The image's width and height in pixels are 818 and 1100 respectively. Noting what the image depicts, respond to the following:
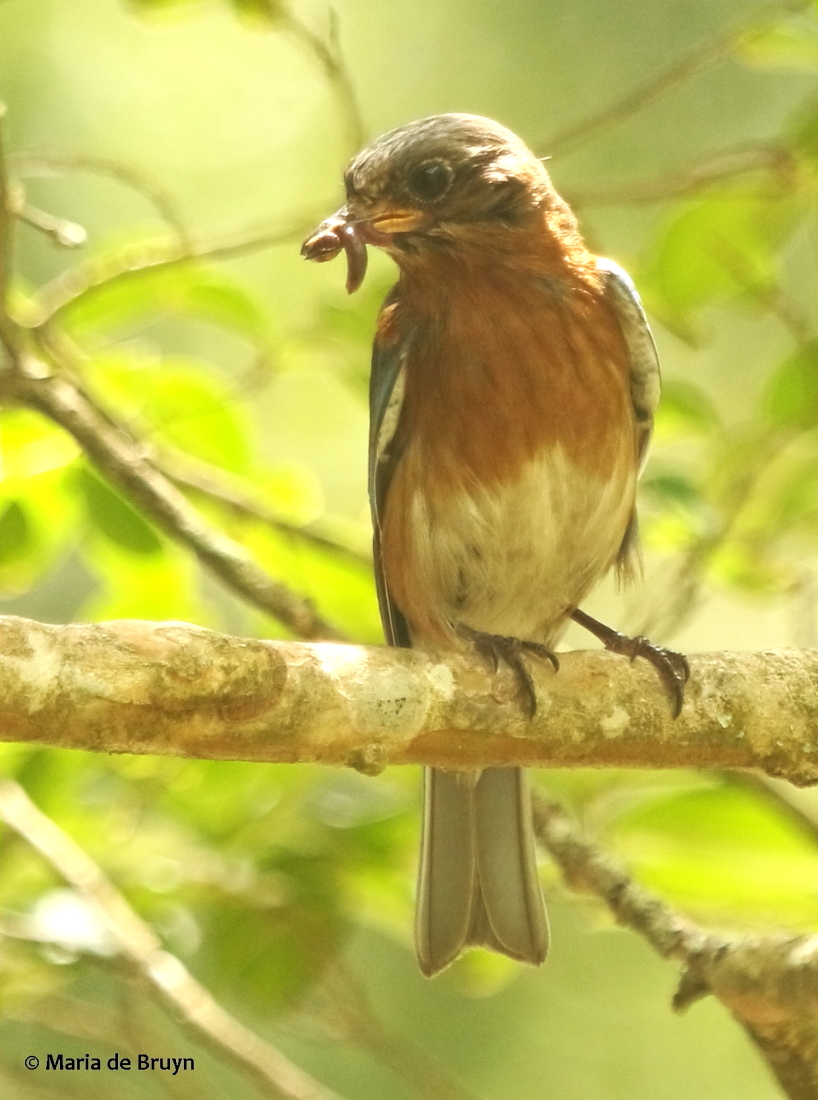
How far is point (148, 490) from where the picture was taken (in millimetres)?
3295

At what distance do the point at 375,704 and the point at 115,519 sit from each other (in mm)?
970

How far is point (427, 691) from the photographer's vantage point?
2.55 meters

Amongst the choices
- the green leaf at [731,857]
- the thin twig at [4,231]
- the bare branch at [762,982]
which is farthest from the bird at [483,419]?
the thin twig at [4,231]

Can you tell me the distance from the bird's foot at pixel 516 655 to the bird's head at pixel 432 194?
0.84m

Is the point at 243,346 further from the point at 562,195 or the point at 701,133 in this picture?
the point at 562,195

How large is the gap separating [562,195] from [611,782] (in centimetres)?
155

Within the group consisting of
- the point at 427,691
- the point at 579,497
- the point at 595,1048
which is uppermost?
the point at 427,691

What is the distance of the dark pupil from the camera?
3.30 m

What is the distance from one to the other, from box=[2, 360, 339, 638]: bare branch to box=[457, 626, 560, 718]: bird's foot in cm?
43

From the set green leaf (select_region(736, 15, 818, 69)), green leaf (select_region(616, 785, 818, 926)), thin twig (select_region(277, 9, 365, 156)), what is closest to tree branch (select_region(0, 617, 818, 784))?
green leaf (select_region(616, 785, 818, 926))

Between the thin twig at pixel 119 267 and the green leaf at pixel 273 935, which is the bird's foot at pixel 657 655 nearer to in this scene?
the green leaf at pixel 273 935

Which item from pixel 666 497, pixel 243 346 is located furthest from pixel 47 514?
pixel 243 346

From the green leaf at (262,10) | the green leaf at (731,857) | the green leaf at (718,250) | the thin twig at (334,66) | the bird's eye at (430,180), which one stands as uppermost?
the green leaf at (262,10)

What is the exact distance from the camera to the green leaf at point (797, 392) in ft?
11.0
